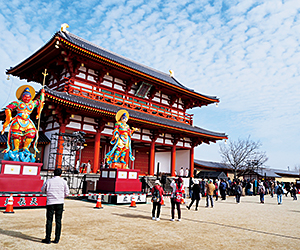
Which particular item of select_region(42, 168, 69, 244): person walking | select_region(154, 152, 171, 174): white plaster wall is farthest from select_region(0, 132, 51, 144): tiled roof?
select_region(42, 168, 69, 244): person walking

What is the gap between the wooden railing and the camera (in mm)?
18906

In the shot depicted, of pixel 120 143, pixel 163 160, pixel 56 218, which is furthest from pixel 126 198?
pixel 163 160

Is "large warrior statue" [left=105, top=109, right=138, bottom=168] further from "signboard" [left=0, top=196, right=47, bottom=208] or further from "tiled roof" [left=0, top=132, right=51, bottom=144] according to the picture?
A: "tiled roof" [left=0, top=132, right=51, bottom=144]

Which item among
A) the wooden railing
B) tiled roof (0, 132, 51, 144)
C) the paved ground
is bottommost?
the paved ground

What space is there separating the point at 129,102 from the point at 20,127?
41.0 feet

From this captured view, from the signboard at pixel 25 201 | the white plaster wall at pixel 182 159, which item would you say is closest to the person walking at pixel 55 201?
the signboard at pixel 25 201

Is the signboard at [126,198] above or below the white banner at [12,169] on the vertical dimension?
below

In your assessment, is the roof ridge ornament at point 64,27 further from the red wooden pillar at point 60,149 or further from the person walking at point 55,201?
the person walking at point 55,201

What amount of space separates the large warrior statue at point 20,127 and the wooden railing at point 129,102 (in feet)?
25.1

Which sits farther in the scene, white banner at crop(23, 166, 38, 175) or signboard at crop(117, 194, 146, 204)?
signboard at crop(117, 194, 146, 204)

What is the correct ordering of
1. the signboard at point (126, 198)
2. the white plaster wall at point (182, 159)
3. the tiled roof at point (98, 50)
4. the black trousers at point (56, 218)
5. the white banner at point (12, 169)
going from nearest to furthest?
the black trousers at point (56, 218) → the white banner at point (12, 169) → the signboard at point (126, 198) → the tiled roof at point (98, 50) → the white plaster wall at point (182, 159)

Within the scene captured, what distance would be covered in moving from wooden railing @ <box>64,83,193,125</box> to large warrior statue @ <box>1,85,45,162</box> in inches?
301

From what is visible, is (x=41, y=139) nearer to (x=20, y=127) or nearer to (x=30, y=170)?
(x=20, y=127)

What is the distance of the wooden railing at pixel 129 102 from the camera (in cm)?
1891
